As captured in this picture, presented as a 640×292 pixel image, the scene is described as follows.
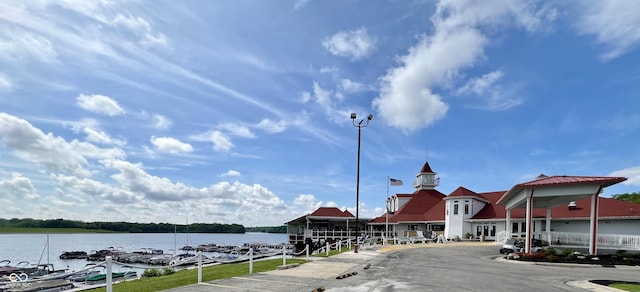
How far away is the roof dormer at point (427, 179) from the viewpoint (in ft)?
219

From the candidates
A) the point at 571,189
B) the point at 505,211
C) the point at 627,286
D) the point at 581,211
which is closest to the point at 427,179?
the point at 505,211

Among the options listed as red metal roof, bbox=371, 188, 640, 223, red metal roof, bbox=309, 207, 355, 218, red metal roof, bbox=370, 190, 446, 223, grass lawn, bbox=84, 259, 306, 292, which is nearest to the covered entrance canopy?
red metal roof, bbox=371, 188, 640, 223

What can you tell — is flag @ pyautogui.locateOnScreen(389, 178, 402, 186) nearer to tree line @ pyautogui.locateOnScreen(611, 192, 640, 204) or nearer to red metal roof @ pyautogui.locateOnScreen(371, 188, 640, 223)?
red metal roof @ pyautogui.locateOnScreen(371, 188, 640, 223)

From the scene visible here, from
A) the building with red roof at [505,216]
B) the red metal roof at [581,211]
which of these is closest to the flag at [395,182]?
the building with red roof at [505,216]

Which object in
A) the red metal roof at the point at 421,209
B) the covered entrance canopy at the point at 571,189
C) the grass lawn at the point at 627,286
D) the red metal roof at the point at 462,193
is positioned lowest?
the red metal roof at the point at 421,209

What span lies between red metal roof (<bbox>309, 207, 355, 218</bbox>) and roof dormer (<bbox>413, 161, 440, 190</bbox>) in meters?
12.5

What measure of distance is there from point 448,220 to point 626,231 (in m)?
18.9

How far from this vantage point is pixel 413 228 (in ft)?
194

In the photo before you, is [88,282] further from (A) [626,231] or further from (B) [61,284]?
(A) [626,231]

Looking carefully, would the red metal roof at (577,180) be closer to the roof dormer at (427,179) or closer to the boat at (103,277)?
the boat at (103,277)

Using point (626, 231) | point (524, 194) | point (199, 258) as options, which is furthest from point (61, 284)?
point (626, 231)

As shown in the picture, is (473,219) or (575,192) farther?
(473,219)

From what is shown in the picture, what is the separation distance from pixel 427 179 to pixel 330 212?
1651cm

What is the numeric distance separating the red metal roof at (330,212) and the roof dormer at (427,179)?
40.9 feet
